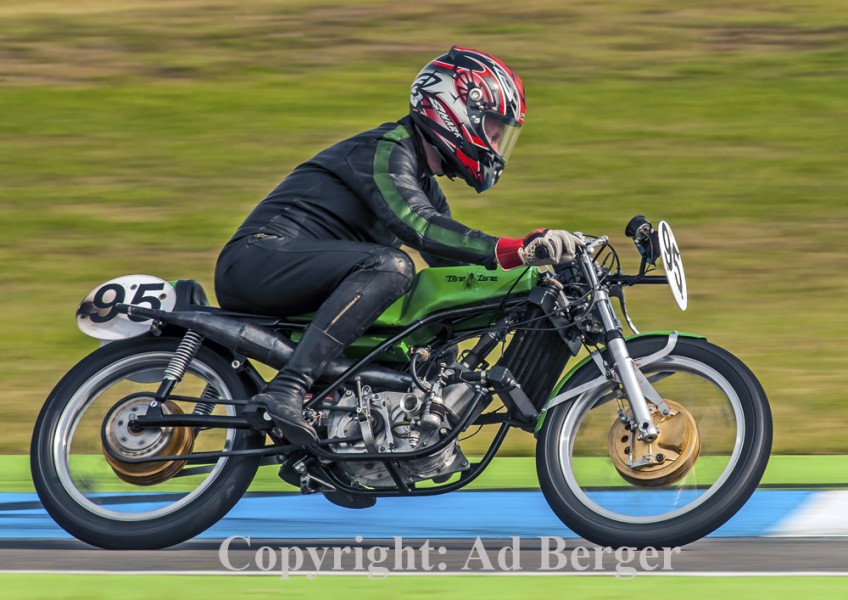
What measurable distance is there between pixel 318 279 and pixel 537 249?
878 millimetres

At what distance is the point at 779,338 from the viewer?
9.86 metres

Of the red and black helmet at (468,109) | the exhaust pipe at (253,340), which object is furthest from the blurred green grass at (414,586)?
the red and black helmet at (468,109)

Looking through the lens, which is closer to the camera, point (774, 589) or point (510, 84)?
point (774, 589)

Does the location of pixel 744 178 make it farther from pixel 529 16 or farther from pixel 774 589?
pixel 774 589

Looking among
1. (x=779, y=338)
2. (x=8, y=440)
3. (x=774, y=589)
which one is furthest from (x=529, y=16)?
(x=774, y=589)

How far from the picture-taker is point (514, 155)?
14242 mm

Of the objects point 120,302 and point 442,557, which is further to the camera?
point 120,302

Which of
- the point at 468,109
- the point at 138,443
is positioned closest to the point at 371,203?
the point at 468,109

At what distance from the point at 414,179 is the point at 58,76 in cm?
1237

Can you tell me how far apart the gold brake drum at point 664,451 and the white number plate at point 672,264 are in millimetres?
419

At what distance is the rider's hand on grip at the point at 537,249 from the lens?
17.3 ft

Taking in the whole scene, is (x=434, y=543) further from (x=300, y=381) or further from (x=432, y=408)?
(x=300, y=381)

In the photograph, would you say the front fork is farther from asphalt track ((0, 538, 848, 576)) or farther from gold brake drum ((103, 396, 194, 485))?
gold brake drum ((103, 396, 194, 485))

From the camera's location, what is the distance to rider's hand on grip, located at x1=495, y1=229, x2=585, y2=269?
528 cm
